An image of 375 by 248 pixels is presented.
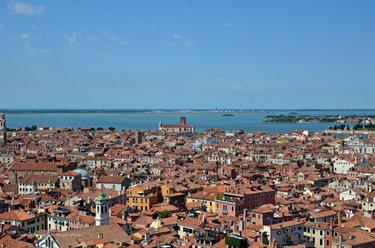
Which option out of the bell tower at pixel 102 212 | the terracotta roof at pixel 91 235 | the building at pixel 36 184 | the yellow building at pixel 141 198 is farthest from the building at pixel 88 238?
the building at pixel 36 184

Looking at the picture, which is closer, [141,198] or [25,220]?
[25,220]

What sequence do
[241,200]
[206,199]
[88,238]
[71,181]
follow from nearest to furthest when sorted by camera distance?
1. [88,238]
2. [241,200]
3. [206,199]
4. [71,181]

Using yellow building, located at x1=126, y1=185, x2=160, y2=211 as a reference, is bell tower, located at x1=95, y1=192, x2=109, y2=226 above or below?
above

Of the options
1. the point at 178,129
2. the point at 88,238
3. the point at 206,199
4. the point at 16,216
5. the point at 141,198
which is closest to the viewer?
the point at 88,238

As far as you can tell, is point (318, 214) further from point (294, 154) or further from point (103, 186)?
point (294, 154)

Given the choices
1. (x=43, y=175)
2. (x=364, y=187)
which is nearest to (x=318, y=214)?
(x=364, y=187)

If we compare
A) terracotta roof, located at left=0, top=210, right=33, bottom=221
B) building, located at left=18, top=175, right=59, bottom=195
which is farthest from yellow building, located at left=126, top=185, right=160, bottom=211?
building, located at left=18, top=175, right=59, bottom=195

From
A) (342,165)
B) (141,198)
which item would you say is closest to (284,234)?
(141,198)

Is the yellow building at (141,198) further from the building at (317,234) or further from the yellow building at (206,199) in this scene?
the building at (317,234)

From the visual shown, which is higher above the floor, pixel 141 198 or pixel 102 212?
pixel 102 212

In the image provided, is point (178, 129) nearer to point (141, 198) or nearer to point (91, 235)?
point (141, 198)

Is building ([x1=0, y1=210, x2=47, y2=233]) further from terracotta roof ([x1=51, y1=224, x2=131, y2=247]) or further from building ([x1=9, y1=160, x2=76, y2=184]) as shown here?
building ([x1=9, y1=160, x2=76, y2=184])
